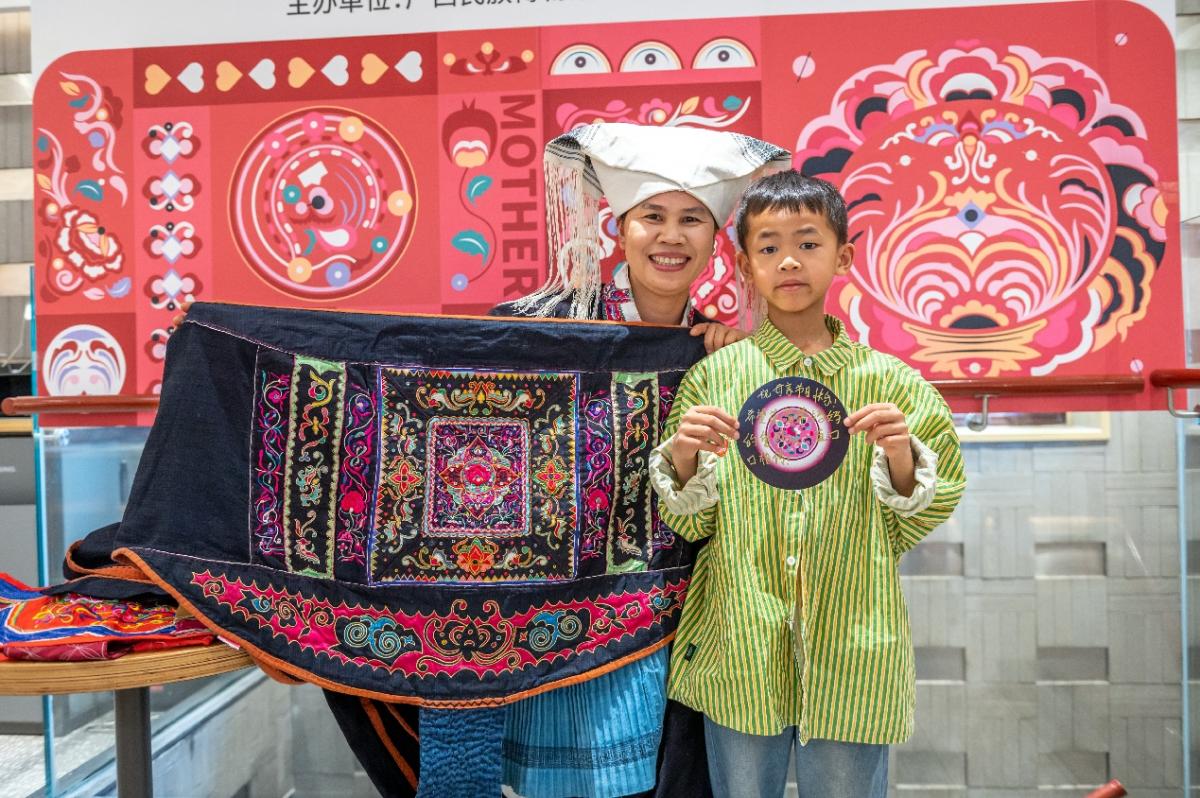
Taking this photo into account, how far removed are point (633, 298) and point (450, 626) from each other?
748mm

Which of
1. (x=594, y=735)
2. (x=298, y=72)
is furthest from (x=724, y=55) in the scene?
(x=594, y=735)

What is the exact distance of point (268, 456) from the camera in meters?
1.60

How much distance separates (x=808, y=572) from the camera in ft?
5.04

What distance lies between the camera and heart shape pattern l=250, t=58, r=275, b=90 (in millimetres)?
2236

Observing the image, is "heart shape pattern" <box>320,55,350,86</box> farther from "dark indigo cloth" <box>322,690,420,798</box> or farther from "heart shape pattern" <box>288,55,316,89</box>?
"dark indigo cloth" <box>322,690,420,798</box>

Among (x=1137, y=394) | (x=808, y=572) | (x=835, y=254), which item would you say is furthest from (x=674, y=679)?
(x=1137, y=394)

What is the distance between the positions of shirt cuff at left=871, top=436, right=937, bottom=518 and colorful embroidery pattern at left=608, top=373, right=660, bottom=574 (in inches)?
17.2

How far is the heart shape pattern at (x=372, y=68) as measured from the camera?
2.22 m

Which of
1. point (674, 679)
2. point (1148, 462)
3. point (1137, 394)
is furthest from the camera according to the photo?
point (1148, 462)

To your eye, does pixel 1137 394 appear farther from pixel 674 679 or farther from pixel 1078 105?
pixel 674 679

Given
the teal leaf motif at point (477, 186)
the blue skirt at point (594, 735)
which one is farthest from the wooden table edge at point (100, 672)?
the teal leaf motif at point (477, 186)

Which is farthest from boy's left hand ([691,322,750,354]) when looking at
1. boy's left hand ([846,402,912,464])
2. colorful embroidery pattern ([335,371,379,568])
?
colorful embroidery pattern ([335,371,379,568])

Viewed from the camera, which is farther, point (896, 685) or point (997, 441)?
point (997, 441)

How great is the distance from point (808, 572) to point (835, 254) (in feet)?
1.86
